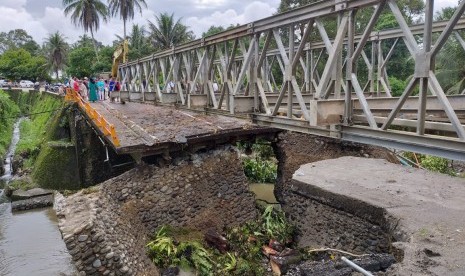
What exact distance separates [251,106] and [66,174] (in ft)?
42.3

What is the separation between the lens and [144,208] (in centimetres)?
973

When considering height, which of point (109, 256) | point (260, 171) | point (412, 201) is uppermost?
point (412, 201)

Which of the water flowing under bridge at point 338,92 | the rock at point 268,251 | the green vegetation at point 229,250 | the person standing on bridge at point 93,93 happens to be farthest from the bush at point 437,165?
the person standing on bridge at point 93,93

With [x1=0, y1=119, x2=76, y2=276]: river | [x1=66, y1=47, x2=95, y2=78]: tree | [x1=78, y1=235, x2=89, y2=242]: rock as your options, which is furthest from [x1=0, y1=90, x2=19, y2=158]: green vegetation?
[x1=78, y1=235, x2=89, y2=242]: rock

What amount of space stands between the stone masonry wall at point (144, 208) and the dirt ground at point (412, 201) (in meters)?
2.34

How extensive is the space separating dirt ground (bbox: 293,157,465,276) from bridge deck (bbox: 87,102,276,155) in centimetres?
236

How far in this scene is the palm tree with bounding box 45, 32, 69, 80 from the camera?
171 ft

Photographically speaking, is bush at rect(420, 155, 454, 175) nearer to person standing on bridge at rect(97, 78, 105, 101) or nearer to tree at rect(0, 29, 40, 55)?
person standing on bridge at rect(97, 78, 105, 101)

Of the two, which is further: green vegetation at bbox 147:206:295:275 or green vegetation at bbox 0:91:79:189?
green vegetation at bbox 0:91:79:189

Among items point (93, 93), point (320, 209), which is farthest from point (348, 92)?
point (93, 93)

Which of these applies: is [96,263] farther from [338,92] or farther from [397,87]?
[397,87]

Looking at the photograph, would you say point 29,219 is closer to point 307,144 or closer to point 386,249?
point 307,144

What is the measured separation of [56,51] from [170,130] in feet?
156

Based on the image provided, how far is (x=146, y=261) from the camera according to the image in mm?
8852
